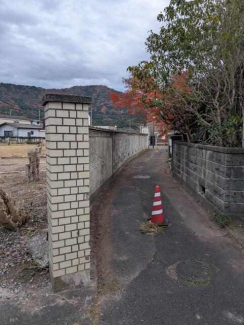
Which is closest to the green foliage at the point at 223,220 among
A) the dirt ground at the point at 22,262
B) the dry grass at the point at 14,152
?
the dirt ground at the point at 22,262

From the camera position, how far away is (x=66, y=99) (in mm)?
2701

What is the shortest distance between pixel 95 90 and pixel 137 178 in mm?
61886

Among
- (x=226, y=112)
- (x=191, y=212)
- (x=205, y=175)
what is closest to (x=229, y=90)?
(x=226, y=112)

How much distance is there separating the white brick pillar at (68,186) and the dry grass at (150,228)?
181 cm

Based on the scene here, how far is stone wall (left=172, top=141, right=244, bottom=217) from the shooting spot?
14.8ft

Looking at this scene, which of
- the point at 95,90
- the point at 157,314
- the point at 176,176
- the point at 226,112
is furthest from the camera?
the point at 95,90

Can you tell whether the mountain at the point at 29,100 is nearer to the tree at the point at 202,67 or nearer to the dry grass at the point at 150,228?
the tree at the point at 202,67

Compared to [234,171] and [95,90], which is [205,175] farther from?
[95,90]

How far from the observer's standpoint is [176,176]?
935cm

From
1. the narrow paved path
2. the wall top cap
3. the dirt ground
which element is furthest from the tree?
the dirt ground

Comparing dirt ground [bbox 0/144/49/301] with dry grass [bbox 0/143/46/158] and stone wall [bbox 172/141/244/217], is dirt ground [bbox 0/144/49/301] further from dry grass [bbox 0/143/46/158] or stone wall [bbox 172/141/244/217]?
dry grass [bbox 0/143/46/158]

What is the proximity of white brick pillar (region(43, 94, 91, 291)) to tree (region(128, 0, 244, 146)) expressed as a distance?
143 inches

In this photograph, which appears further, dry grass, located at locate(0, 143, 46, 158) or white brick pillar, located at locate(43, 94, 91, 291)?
dry grass, located at locate(0, 143, 46, 158)

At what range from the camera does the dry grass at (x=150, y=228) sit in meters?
4.48
